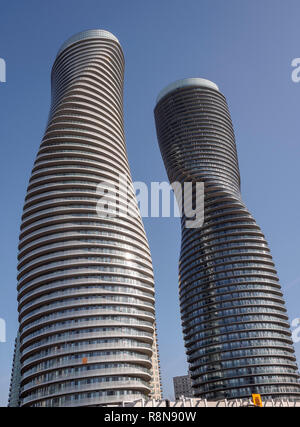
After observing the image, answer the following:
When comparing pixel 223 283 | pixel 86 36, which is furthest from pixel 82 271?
pixel 86 36

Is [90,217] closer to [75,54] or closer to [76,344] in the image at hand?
[76,344]

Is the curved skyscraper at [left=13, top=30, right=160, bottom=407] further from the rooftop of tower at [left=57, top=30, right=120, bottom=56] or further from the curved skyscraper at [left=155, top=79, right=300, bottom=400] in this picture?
the curved skyscraper at [left=155, top=79, right=300, bottom=400]

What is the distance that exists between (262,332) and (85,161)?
79.2 metres

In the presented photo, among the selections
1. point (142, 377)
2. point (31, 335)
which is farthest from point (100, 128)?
point (142, 377)

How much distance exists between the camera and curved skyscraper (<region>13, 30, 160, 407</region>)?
84312 millimetres

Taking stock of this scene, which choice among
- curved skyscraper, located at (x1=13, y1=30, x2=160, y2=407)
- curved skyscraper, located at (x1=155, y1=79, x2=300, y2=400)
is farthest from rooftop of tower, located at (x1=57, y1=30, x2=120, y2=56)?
curved skyscraper, located at (x1=155, y1=79, x2=300, y2=400)

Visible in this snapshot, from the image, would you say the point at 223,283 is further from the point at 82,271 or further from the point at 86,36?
the point at 86,36

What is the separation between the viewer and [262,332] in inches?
5251

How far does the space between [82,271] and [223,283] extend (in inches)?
2639

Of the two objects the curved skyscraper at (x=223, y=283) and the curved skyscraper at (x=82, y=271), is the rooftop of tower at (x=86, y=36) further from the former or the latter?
the curved skyscraper at (x=223, y=283)

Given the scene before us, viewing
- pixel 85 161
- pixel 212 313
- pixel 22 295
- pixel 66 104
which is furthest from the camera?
pixel 212 313

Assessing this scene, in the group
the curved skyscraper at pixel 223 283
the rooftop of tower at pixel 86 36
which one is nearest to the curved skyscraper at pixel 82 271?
the rooftop of tower at pixel 86 36

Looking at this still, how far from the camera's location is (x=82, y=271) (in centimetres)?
9450

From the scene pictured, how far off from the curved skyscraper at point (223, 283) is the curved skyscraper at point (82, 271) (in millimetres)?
36965
